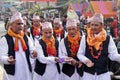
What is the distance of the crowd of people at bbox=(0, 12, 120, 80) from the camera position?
573 centimetres

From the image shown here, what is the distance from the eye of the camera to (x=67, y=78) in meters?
6.40

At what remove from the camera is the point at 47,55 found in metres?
6.24

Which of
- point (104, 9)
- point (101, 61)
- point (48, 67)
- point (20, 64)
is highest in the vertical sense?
point (101, 61)

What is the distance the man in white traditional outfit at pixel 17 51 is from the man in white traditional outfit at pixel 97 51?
2.75ft

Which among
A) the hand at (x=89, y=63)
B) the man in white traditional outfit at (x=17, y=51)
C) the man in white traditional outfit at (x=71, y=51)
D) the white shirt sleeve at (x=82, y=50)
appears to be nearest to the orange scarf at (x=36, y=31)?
the man in white traditional outfit at (x=71, y=51)

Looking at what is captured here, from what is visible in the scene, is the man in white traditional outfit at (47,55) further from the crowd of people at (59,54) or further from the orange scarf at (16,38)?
the orange scarf at (16,38)

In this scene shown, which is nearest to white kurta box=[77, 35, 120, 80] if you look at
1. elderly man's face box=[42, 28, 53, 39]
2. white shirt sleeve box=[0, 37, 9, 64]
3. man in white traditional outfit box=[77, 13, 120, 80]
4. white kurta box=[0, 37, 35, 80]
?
man in white traditional outfit box=[77, 13, 120, 80]

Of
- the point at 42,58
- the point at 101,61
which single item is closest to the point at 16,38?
the point at 42,58

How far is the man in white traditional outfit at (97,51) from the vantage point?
5.71m

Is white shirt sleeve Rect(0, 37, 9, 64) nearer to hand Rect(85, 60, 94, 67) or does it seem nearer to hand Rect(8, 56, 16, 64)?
hand Rect(8, 56, 16, 64)

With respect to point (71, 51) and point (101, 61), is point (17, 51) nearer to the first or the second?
point (71, 51)

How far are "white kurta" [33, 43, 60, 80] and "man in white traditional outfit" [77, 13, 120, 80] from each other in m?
0.57

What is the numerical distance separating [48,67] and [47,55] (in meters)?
0.21

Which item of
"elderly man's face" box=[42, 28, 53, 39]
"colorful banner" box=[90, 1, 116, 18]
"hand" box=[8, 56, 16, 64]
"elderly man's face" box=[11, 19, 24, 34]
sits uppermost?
"elderly man's face" box=[11, 19, 24, 34]
